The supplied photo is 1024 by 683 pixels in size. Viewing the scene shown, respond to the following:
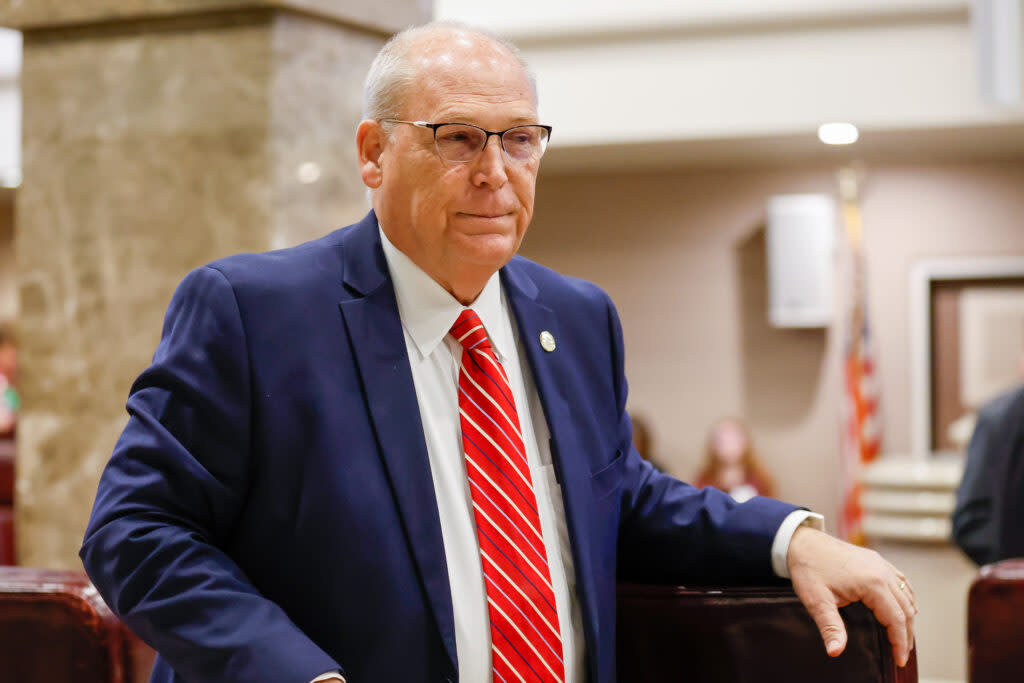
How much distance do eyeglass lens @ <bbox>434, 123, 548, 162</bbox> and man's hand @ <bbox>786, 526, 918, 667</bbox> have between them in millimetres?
674

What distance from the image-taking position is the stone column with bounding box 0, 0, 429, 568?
2461 mm

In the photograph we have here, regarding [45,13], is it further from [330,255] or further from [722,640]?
[722,640]

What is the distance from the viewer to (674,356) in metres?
8.19

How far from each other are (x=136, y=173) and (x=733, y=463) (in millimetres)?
5830

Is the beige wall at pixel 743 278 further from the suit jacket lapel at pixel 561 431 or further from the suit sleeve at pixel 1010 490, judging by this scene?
the suit jacket lapel at pixel 561 431

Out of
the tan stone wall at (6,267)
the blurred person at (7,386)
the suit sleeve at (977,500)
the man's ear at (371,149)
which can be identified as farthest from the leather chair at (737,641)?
the tan stone wall at (6,267)

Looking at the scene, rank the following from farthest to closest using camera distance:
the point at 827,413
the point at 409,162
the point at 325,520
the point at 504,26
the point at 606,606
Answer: the point at 827,413 → the point at 504,26 → the point at 606,606 → the point at 409,162 → the point at 325,520

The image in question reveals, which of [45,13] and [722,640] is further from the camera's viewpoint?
[45,13]

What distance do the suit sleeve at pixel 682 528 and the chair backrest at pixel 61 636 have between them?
0.75 meters

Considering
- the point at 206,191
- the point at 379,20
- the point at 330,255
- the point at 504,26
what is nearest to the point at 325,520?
the point at 330,255

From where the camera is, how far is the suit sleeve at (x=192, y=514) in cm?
126

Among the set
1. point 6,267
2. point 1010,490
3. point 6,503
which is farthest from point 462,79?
point 6,267

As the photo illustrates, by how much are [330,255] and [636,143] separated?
18.4ft

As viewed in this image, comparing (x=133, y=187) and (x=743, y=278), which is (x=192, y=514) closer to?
(x=133, y=187)
